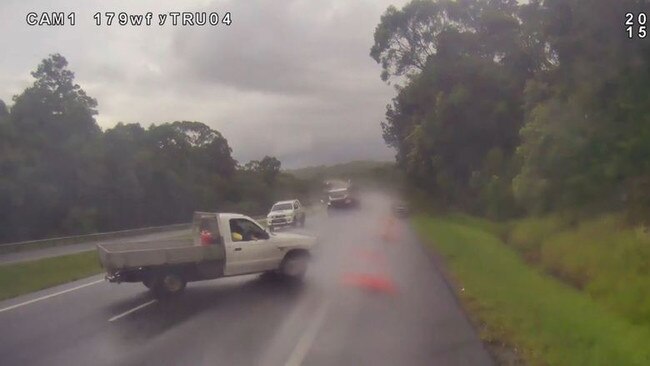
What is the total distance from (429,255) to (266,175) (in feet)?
113

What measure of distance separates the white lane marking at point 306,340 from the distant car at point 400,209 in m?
36.9

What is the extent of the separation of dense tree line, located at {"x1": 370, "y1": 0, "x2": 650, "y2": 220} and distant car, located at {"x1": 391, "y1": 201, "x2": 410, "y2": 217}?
3.15m

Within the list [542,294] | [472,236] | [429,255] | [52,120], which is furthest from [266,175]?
[542,294]

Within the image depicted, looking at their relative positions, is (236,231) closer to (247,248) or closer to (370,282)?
(247,248)

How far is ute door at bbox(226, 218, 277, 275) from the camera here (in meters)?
18.6

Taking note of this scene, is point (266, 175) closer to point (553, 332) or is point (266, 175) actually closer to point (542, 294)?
point (542, 294)

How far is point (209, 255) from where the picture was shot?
18.3 meters

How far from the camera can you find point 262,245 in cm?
1931

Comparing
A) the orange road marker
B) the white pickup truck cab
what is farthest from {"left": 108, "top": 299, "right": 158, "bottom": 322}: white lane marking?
the orange road marker

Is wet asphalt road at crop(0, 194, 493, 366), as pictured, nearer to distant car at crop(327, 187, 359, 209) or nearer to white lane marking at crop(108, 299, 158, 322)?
white lane marking at crop(108, 299, 158, 322)

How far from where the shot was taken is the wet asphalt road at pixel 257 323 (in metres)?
11.1

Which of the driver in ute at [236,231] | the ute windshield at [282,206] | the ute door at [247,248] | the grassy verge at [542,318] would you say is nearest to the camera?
the grassy verge at [542,318]

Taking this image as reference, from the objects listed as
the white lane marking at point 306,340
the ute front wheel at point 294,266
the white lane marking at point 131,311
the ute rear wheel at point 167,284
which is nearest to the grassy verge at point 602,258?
the white lane marking at point 306,340

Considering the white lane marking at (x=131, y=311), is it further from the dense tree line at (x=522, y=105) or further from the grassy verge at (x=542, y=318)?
the dense tree line at (x=522, y=105)
